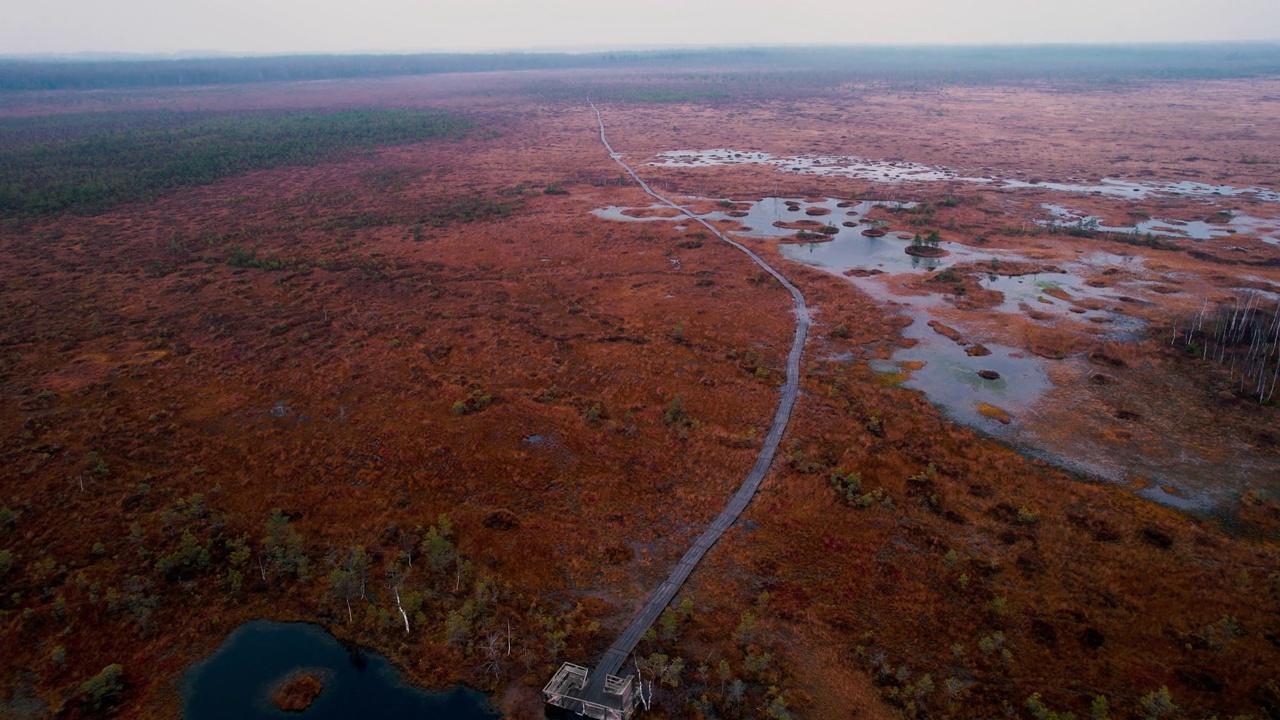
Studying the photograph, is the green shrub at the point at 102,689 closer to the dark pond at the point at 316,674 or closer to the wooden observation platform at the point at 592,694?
the dark pond at the point at 316,674

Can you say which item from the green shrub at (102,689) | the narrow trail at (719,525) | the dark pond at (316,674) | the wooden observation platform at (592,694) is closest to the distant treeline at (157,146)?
the green shrub at (102,689)

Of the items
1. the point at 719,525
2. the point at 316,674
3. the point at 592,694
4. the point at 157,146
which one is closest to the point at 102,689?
the point at 316,674

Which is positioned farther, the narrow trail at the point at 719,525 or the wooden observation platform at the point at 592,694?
the narrow trail at the point at 719,525

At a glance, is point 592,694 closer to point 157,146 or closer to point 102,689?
point 102,689

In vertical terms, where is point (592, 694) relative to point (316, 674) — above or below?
above

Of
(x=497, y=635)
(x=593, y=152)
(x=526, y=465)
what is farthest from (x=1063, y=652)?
(x=593, y=152)
